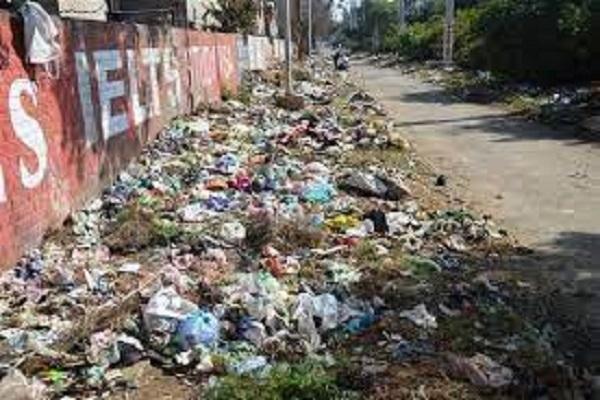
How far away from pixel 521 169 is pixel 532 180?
0.85 meters

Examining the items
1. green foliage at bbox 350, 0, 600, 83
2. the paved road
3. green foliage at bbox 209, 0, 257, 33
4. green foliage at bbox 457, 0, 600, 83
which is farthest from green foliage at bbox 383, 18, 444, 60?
the paved road

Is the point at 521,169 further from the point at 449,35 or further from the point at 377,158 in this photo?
the point at 449,35

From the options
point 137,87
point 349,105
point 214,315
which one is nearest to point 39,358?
point 214,315

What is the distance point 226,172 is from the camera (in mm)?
10656

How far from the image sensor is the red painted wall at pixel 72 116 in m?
6.89

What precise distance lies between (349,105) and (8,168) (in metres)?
14.6

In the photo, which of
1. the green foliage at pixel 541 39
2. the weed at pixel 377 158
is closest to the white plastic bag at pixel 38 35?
the weed at pixel 377 158

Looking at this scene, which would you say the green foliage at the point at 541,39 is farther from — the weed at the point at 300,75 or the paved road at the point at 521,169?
the weed at the point at 300,75

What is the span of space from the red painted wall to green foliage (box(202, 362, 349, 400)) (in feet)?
8.62

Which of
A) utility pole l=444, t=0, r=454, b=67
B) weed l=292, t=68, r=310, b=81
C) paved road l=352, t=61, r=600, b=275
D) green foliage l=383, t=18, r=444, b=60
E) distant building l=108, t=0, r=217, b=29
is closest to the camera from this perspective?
paved road l=352, t=61, r=600, b=275

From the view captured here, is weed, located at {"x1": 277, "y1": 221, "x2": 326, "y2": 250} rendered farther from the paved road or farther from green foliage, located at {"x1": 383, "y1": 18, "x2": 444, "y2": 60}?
green foliage, located at {"x1": 383, "y1": 18, "x2": 444, "y2": 60}

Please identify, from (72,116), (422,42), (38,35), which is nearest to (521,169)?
(72,116)

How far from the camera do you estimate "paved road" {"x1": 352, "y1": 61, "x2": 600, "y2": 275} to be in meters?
8.62

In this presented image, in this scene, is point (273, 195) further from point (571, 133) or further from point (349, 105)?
point (349, 105)
